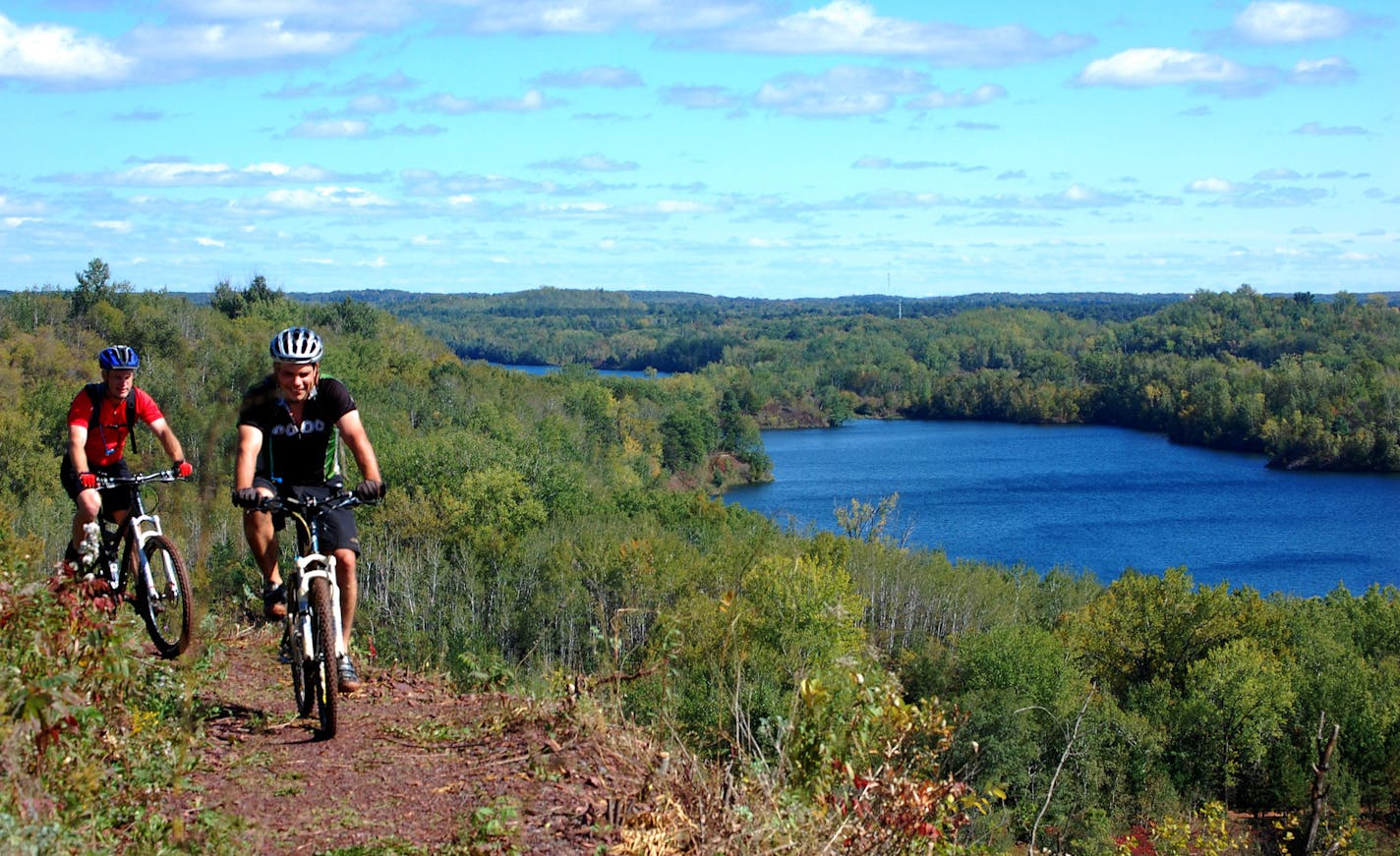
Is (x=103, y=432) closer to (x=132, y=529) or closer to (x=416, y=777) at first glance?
(x=132, y=529)

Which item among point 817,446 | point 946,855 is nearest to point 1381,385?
point 817,446

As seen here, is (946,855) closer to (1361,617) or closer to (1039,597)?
(1361,617)

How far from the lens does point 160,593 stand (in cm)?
664

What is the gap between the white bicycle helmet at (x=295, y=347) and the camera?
5.21m

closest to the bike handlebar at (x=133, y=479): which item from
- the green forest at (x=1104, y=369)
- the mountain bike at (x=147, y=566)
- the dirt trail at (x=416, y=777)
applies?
the mountain bike at (x=147, y=566)

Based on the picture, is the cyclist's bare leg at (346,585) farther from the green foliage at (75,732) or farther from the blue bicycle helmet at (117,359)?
the blue bicycle helmet at (117,359)

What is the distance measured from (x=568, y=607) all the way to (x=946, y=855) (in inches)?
1250

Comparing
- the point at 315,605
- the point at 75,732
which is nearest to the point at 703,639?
the point at 315,605

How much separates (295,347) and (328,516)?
77 cm

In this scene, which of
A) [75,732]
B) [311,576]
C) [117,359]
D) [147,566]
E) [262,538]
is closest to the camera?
[75,732]

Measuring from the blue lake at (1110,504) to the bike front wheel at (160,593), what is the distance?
4464 centimetres

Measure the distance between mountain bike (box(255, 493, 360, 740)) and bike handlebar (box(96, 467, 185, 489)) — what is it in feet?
4.21

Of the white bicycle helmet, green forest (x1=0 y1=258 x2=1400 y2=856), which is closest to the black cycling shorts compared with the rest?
green forest (x1=0 y1=258 x2=1400 y2=856)

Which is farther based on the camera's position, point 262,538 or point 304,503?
point 262,538
